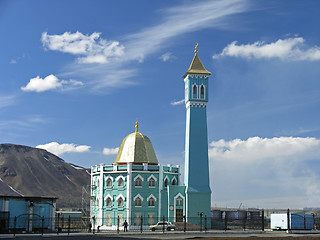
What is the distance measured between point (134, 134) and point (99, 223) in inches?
540

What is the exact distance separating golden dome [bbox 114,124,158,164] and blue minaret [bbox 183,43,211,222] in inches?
230

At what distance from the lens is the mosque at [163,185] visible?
63500mm

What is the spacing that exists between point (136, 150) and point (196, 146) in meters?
8.88

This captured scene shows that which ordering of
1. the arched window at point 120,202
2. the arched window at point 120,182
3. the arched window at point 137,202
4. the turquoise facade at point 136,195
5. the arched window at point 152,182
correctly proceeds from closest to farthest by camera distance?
the turquoise facade at point 136,195
the arched window at point 137,202
the arched window at point 120,202
the arched window at point 120,182
the arched window at point 152,182

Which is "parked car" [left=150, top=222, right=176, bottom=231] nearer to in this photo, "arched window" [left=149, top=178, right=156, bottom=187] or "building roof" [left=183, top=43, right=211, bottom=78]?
"arched window" [left=149, top=178, right=156, bottom=187]

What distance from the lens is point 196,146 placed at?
64.6 meters

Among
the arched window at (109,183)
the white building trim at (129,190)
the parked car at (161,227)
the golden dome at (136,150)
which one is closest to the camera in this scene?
the parked car at (161,227)

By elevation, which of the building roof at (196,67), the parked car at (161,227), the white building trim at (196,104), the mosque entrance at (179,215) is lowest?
the parked car at (161,227)

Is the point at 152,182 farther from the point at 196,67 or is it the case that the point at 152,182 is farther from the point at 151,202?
the point at 196,67

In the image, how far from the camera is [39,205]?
183 feet

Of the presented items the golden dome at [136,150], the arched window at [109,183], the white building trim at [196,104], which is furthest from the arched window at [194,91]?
the arched window at [109,183]

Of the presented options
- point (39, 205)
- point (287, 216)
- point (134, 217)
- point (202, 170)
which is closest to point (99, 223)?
point (134, 217)

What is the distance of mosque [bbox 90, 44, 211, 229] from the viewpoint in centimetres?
6350

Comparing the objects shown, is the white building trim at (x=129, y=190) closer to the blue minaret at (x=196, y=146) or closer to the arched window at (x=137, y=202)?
the arched window at (x=137, y=202)
